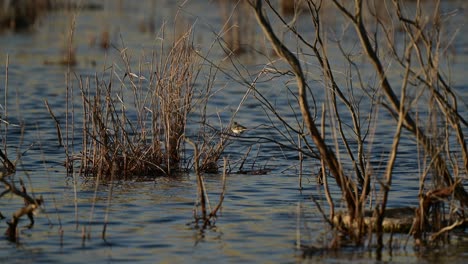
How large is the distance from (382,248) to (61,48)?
46.8 feet

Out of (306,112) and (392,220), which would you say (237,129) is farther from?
(306,112)

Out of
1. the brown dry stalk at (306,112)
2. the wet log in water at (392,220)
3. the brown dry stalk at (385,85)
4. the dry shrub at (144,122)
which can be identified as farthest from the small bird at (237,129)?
the brown dry stalk at (385,85)

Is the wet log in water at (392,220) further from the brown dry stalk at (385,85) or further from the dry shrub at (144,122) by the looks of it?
the dry shrub at (144,122)

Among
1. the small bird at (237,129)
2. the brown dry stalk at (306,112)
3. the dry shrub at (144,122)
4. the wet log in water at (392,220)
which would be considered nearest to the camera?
the brown dry stalk at (306,112)

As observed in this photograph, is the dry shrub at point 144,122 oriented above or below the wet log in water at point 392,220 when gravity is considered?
above

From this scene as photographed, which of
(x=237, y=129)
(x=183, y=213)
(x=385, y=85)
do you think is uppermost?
(x=385, y=85)

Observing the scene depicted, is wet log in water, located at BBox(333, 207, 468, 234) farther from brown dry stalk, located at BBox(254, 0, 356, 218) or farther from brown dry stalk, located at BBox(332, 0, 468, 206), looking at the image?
brown dry stalk, located at BBox(332, 0, 468, 206)

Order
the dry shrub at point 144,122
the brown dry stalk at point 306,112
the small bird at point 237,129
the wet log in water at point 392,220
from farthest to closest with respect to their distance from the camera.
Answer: the small bird at point 237,129 < the dry shrub at point 144,122 < the wet log in water at point 392,220 < the brown dry stalk at point 306,112

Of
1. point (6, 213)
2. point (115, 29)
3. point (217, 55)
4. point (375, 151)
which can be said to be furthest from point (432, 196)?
point (115, 29)

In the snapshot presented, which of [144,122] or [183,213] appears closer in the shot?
[183,213]

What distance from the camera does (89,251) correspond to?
6.19m

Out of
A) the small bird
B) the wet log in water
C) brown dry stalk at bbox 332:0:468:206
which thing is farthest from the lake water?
brown dry stalk at bbox 332:0:468:206

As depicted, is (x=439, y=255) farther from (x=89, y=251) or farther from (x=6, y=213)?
(x=6, y=213)

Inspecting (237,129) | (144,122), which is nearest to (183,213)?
(144,122)
